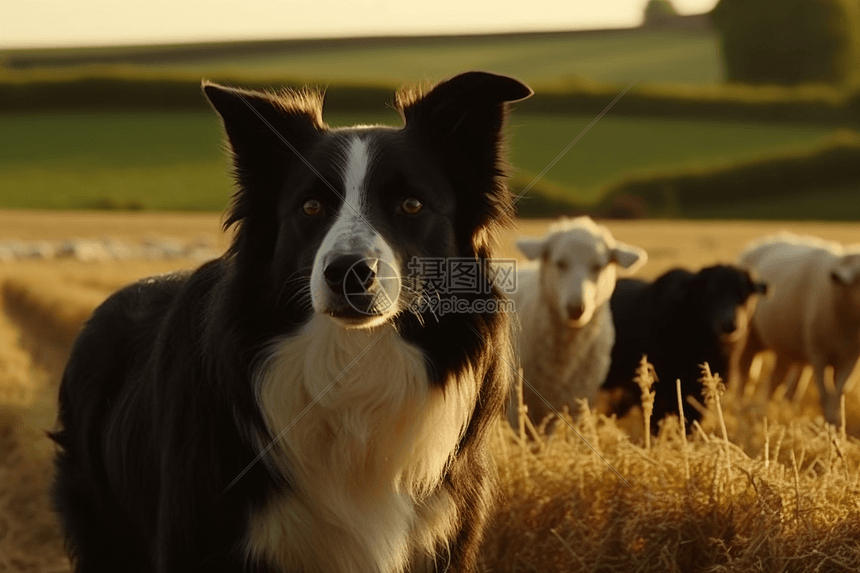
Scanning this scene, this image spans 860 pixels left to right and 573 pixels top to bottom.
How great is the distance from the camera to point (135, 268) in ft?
57.8

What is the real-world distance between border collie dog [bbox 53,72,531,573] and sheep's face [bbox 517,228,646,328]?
130 inches

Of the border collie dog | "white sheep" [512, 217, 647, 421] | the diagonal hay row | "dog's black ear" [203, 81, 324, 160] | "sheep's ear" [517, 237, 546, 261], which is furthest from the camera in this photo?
"sheep's ear" [517, 237, 546, 261]

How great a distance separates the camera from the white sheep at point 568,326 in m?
7.37

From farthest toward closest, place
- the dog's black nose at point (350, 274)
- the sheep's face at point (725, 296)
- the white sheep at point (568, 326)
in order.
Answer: the sheep's face at point (725, 296), the white sheep at point (568, 326), the dog's black nose at point (350, 274)

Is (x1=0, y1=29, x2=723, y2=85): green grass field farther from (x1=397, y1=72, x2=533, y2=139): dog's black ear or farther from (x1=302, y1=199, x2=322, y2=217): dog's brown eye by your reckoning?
(x1=302, y1=199, x2=322, y2=217): dog's brown eye

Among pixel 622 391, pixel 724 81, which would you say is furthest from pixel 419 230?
pixel 724 81

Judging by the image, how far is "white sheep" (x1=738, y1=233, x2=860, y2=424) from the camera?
962 centimetres

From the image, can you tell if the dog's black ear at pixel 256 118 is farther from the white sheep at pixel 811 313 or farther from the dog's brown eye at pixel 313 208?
the white sheep at pixel 811 313

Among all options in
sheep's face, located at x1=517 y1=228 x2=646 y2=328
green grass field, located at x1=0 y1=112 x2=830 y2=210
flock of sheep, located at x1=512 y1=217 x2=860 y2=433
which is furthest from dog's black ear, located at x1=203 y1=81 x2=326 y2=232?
green grass field, located at x1=0 y1=112 x2=830 y2=210

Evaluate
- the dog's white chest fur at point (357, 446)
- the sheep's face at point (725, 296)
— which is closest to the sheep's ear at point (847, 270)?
the sheep's face at point (725, 296)

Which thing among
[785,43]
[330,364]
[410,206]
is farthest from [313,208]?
[785,43]

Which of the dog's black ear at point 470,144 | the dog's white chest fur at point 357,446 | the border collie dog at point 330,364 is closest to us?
the border collie dog at point 330,364

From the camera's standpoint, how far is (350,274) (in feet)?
10.4

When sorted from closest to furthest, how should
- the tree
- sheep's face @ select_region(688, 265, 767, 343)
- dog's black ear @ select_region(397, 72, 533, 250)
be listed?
dog's black ear @ select_region(397, 72, 533, 250), sheep's face @ select_region(688, 265, 767, 343), the tree
